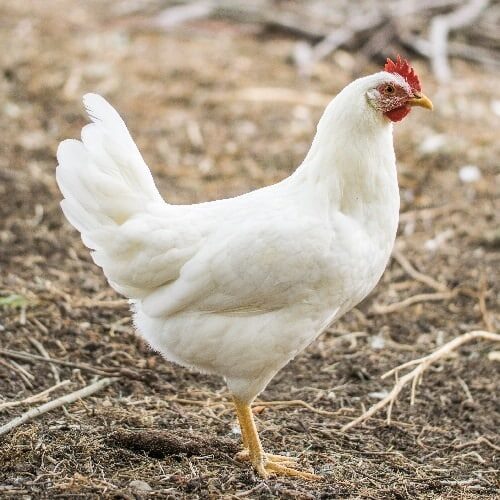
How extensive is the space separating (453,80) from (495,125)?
3.53ft

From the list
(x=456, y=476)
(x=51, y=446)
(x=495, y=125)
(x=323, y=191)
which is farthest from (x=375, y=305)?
(x=495, y=125)

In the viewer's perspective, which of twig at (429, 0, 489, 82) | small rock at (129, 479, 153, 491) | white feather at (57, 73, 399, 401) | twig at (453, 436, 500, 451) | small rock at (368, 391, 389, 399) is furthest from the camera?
twig at (429, 0, 489, 82)

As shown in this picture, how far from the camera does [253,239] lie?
325 cm

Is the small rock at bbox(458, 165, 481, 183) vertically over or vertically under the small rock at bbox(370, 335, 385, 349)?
over

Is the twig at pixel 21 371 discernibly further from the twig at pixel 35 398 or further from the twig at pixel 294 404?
the twig at pixel 294 404

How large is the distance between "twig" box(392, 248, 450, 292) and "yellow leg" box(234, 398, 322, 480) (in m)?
2.32

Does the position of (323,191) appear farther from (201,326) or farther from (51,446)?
(51,446)

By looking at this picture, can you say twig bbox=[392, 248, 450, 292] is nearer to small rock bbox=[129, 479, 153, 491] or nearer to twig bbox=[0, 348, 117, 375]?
twig bbox=[0, 348, 117, 375]

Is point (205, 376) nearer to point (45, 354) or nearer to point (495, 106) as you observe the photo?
point (45, 354)

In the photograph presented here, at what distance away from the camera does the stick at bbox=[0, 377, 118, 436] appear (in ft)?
11.3

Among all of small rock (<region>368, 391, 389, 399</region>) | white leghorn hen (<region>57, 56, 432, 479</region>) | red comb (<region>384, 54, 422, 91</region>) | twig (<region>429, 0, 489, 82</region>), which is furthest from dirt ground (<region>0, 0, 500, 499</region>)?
red comb (<region>384, 54, 422, 91</region>)

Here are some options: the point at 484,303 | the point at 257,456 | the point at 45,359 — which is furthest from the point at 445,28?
the point at 257,456

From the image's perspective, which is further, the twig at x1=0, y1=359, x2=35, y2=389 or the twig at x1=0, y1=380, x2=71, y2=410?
the twig at x1=0, y1=359, x2=35, y2=389

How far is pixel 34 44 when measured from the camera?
9.38m
